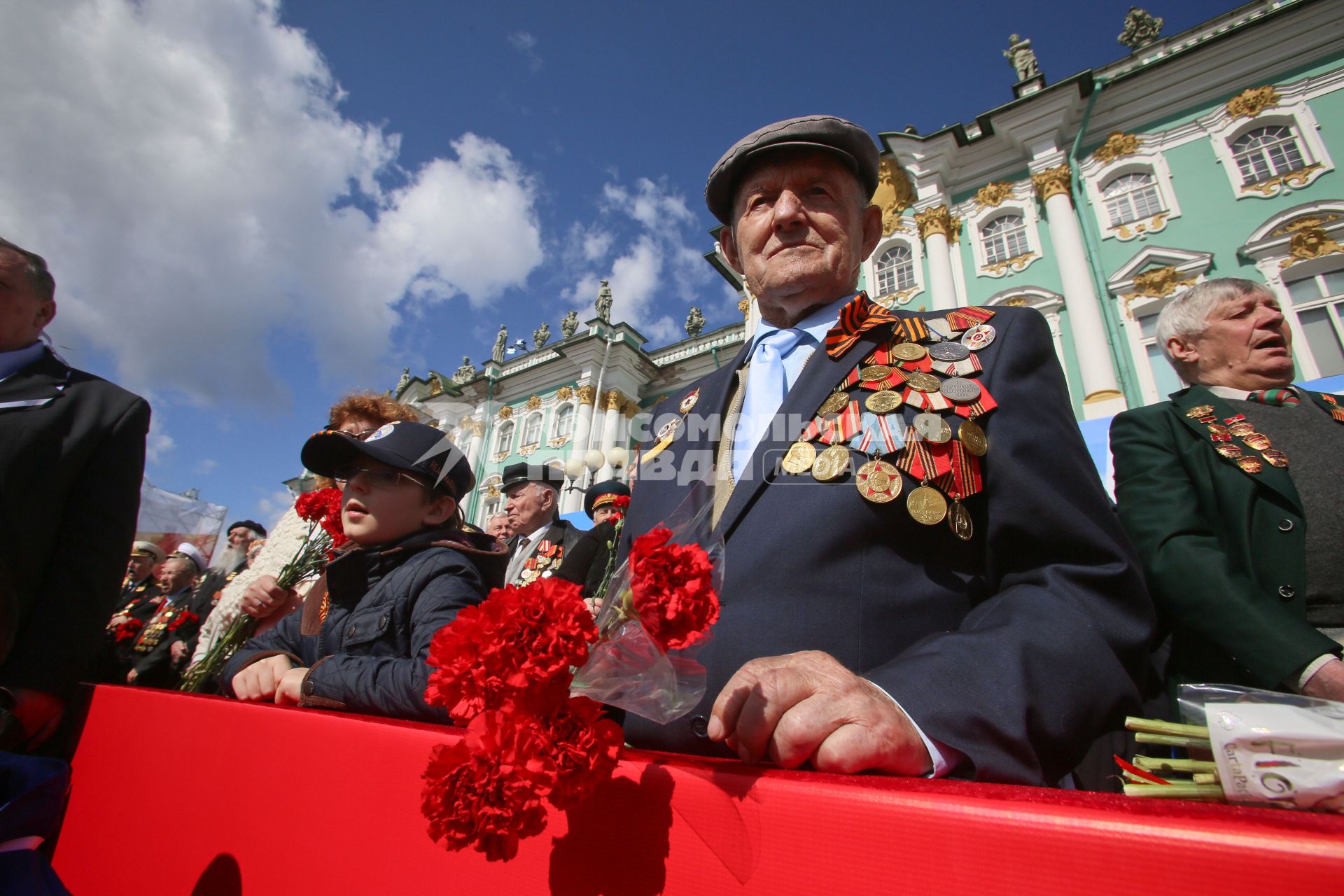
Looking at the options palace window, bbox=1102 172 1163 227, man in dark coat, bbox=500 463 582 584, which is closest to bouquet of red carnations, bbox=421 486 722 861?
man in dark coat, bbox=500 463 582 584

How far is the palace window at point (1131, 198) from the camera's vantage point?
39.5 ft

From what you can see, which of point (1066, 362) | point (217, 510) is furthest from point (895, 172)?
point (217, 510)

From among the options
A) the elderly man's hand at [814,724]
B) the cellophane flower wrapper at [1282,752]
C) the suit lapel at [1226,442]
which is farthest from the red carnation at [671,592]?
the suit lapel at [1226,442]

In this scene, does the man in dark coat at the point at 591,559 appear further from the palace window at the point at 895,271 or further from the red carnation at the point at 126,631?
the palace window at the point at 895,271

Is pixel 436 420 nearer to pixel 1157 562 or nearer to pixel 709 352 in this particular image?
pixel 709 352

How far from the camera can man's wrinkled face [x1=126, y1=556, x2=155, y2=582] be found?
659cm

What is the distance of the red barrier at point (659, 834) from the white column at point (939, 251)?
14.2 meters

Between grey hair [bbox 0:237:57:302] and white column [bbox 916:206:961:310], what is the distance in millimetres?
13890

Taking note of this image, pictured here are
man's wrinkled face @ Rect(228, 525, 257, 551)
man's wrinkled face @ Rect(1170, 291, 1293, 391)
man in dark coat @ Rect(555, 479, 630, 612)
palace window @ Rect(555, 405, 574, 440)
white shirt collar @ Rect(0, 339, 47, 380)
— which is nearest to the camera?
white shirt collar @ Rect(0, 339, 47, 380)

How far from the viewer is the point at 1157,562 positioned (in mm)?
1924

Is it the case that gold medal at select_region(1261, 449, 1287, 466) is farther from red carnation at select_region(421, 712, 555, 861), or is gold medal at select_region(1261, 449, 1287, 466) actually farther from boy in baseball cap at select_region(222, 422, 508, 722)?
boy in baseball cap at select_region(222, 422, 508, 722)

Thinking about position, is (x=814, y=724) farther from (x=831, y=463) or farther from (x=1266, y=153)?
(x=1266, y=153)

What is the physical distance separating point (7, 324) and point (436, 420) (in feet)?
83.0

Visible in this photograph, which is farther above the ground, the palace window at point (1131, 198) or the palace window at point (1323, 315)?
the palace window at point (1131, 198)
